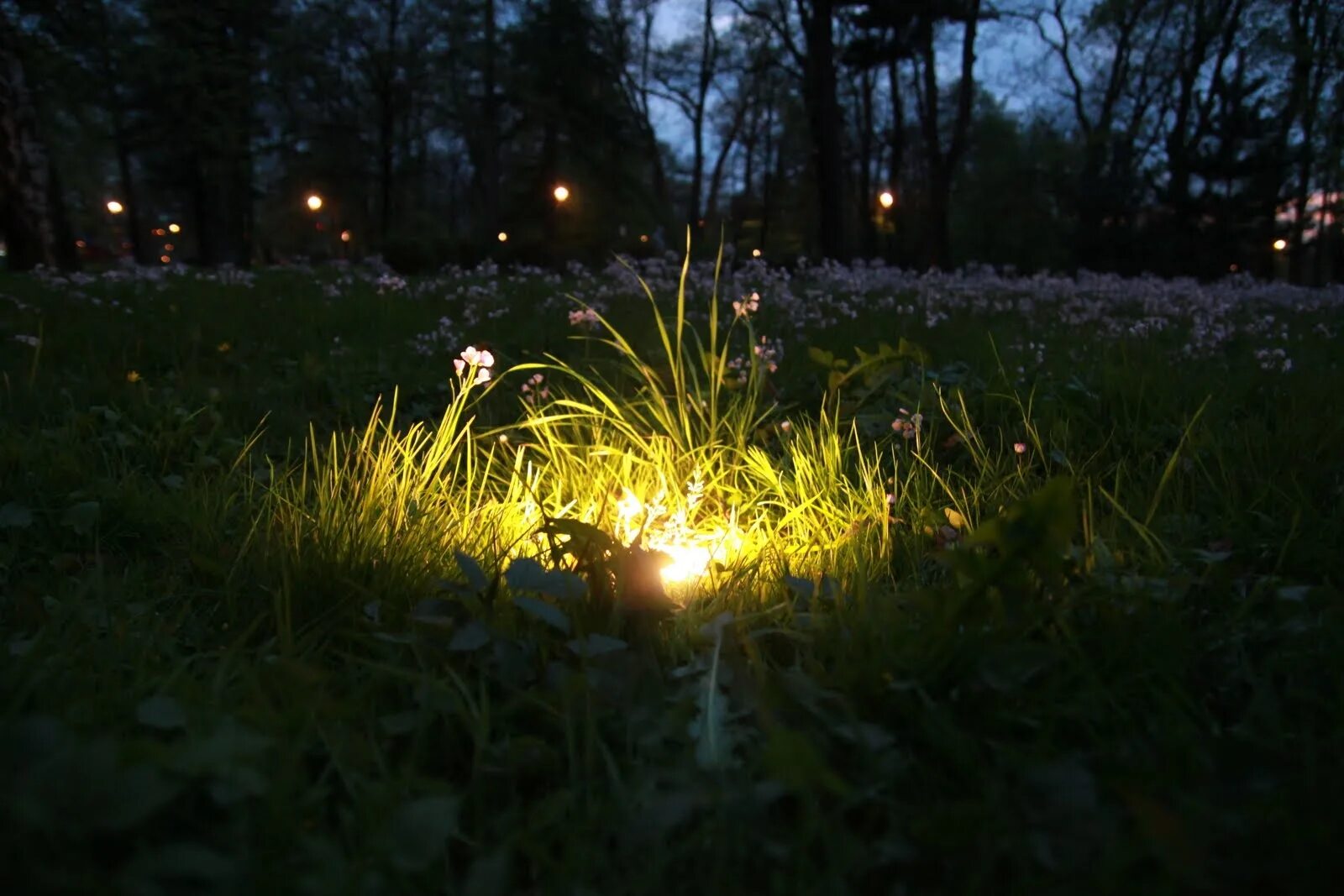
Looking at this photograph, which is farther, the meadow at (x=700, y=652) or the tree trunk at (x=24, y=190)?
the tree trunk at (x=24, y=190)

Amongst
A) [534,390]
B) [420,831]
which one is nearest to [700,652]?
[420,831]

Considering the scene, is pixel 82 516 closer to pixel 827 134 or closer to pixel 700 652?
pixel 700 652

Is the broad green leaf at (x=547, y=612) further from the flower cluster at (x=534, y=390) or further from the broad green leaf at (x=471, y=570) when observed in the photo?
the flower cluster at (x=534, y=390)

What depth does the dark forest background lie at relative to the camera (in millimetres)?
9805

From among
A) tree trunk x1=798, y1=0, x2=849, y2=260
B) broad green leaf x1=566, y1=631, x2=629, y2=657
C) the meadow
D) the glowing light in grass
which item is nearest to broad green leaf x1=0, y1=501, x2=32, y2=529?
the meadow

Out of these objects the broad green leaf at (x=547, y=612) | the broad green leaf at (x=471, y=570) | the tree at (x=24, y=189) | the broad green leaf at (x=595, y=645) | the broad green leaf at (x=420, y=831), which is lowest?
the broad green leaf at (x=420, y=831)

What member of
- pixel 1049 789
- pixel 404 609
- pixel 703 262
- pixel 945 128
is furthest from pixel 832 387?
pixel 945 128

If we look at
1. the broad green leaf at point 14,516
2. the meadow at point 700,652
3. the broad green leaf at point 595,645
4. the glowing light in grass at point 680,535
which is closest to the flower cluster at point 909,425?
the meadow at point 700,652

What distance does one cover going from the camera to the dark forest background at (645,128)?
9805 millimetres

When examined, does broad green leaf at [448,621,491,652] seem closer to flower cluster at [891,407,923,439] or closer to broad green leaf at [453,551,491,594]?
broad green leaf at [453,551,491,594]

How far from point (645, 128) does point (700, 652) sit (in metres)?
30.3

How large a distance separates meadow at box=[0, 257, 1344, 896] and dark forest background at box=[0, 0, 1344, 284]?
3.27m

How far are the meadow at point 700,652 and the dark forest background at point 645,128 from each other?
3270 millimetres

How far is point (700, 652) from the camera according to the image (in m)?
2.09
